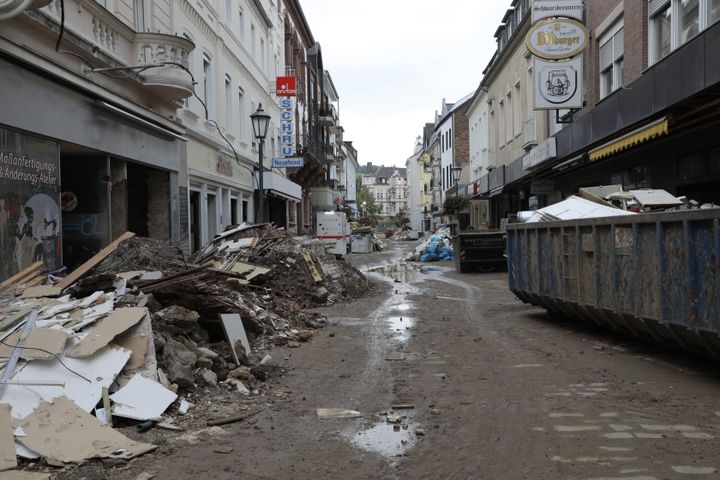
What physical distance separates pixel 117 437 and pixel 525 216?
30.5 ft

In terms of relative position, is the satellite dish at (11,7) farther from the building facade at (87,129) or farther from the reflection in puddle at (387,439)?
the reflection in puddle at (387,439)

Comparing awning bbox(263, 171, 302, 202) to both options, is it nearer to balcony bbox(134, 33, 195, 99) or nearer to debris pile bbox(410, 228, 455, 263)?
debris pile bbox(410, 228, 455, 263)

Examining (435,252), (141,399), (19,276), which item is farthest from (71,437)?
(435,252)

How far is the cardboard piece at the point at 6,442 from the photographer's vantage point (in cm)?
395

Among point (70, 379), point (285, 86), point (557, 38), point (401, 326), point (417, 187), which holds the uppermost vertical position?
point (417, 187)

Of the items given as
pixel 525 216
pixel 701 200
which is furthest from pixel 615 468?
pixel 701 200

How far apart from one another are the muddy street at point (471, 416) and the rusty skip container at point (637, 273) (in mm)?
451

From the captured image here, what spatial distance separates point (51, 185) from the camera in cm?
947

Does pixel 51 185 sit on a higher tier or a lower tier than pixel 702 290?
higher

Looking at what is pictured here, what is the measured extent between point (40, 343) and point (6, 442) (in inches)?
51.5

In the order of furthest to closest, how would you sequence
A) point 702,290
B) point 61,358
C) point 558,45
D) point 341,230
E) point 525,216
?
point 341,230 < point 558,45 < point 525,216 < point 702,290 < point 61,358

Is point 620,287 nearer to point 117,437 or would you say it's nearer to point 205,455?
point 205,455

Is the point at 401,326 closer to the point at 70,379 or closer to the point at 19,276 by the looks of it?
the point at 19,276

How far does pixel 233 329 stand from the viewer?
753cm
